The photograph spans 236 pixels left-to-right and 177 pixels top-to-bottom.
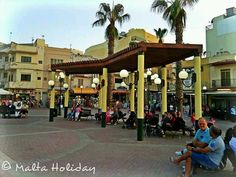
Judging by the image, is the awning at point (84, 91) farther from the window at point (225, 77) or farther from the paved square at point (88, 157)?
the paved square at point (88, 157)

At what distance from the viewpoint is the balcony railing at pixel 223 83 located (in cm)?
2813

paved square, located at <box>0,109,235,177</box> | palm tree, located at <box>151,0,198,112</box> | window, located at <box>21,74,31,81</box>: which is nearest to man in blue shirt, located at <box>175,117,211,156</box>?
paved square, located at <box>0,109,235,177</box>

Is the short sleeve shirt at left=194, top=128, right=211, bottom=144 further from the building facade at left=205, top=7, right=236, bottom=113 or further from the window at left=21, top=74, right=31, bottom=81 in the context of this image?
the window at left=21, top=74, right=31, bottom=81

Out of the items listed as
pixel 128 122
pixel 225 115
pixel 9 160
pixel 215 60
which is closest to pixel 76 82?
pixel 215 60

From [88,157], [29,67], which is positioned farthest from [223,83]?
[29,67]

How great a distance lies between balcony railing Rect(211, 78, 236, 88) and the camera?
28.1 m

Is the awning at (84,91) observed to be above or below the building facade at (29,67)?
below

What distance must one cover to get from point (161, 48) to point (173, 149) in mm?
4019

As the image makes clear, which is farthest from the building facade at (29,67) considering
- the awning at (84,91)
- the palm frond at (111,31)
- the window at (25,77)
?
the palm frond at (111,31)

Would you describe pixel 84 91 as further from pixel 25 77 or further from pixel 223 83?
pixel 223 83

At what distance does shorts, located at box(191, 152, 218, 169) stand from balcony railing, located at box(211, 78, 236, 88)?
2521cm

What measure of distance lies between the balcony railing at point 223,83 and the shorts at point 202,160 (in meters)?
25.2

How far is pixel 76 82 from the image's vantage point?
49.5 meters

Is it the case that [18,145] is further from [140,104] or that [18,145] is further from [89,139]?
[140,104]
